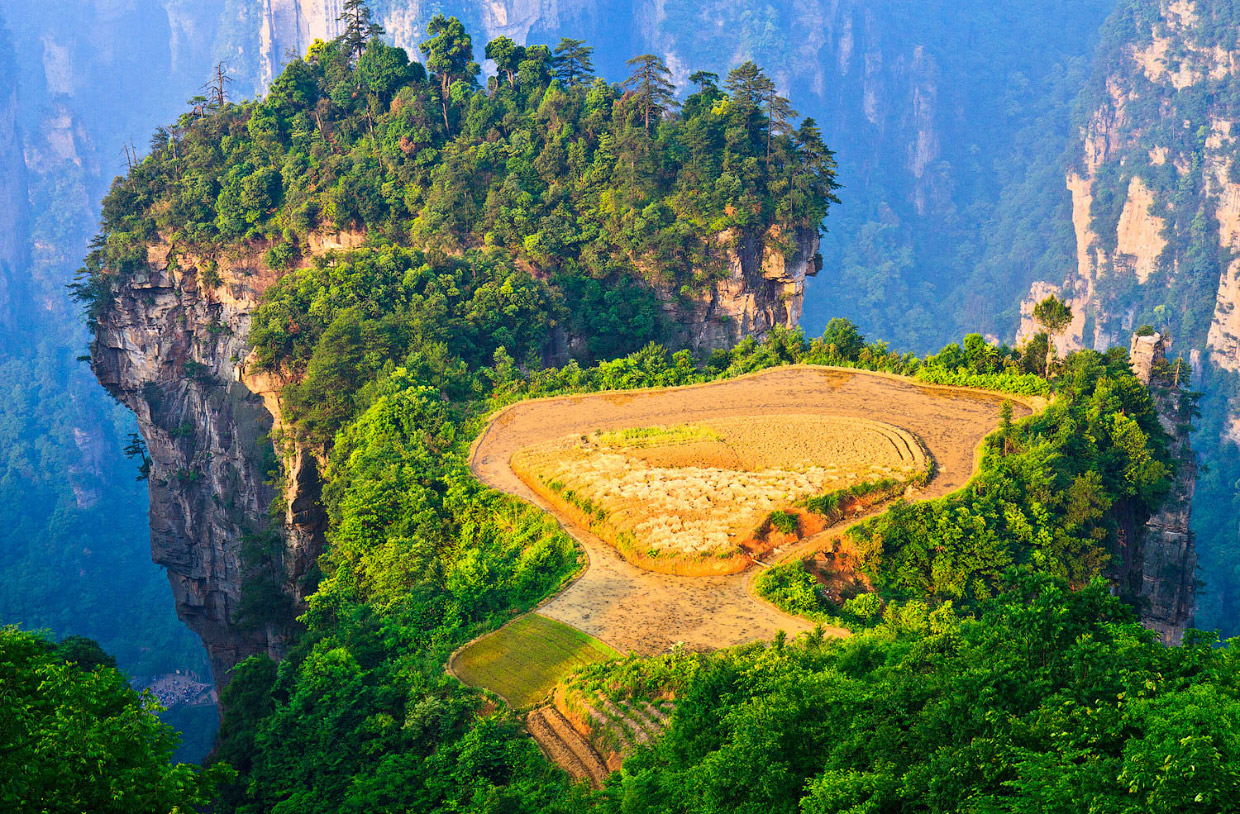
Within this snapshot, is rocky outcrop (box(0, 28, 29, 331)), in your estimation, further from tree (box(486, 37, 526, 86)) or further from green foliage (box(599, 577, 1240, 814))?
green foliage (box(599, 577, 1240, 814))

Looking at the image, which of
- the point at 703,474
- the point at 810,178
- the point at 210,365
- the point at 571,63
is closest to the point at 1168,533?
the point at 703,474

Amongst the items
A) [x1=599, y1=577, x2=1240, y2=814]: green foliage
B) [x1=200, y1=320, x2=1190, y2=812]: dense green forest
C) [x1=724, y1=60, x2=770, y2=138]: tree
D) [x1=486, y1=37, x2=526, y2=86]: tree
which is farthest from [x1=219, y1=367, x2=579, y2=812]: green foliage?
[x1=486, y1=37, x2=526, y2=86]: tree

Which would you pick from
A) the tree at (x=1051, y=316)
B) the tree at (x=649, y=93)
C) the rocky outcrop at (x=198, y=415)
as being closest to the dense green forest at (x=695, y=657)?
the tree at (x=1051, y=316)

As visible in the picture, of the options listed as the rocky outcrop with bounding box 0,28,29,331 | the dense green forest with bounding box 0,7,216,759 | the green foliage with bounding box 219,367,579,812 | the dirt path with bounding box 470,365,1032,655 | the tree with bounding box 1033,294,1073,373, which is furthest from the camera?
the rocky outcrop with bounding box 0,28,29,331

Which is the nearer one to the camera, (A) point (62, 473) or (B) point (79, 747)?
(B) point (79, 747)

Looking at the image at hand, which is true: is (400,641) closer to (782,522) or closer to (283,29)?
(782,522)
